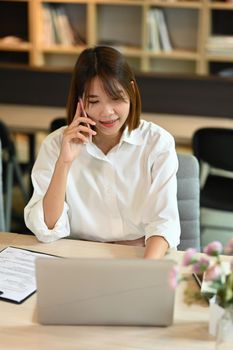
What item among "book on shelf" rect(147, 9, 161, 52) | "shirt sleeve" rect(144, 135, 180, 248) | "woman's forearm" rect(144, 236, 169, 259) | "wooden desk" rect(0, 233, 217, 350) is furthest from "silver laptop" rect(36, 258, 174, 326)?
"book on shelf" rect(147, 9, 161, 52)

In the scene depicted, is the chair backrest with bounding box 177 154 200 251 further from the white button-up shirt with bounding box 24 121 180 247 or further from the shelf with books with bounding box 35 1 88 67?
the shelf with books with bounding box 35 1 88 67

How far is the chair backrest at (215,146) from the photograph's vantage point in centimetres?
321

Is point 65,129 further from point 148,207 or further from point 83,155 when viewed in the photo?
point 148,207

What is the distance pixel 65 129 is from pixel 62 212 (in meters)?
0.25

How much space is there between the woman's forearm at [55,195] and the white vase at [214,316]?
64 cm

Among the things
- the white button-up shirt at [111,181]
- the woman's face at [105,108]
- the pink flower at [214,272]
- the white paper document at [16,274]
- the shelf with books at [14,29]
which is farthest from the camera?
the shelf with books at [14,29]

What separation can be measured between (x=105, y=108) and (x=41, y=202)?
34cm

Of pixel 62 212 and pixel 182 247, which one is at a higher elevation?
pixel 62 212

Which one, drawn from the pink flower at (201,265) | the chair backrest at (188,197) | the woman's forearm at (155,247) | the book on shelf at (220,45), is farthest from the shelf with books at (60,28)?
the pink flower at (201,265)

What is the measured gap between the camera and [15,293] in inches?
59.7

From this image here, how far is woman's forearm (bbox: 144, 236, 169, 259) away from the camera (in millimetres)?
1689

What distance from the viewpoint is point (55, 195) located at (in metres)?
1.81

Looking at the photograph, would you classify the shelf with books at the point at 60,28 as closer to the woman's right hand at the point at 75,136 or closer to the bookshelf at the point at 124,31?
the bookshelf at the point at 124,31

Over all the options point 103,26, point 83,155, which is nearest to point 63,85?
point 103,26
